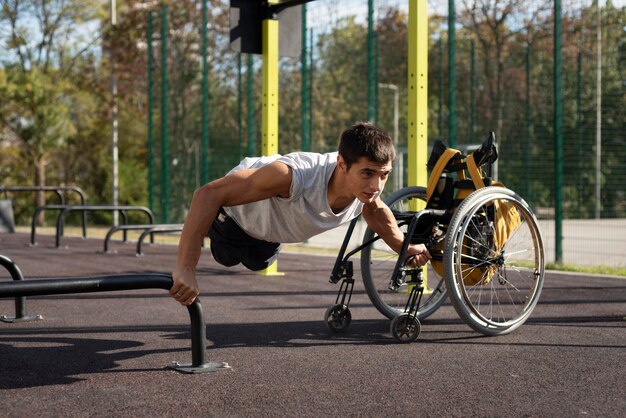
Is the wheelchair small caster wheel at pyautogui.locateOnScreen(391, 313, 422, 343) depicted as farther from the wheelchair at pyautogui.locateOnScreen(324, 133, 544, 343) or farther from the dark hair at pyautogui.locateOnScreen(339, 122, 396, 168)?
the dark hair at pyautogui.locateOnScreen(339, 122, 396, 168)

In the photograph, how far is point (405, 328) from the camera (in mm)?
4574

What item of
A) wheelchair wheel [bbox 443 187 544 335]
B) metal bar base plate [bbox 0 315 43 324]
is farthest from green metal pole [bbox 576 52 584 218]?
metal bar base plate [bbox 0 315 43 324]

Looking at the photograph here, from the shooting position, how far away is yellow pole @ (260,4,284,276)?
298 inches

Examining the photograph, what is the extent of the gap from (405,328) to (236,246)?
3.63 feet

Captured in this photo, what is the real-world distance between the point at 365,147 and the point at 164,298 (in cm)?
334

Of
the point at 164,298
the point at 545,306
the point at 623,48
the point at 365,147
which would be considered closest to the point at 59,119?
the point at 623,48

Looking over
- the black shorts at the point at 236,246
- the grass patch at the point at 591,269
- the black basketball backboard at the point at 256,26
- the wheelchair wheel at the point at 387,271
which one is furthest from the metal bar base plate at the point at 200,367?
the grass patch at the point at 591,269

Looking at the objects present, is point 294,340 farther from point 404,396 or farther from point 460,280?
point 404,396

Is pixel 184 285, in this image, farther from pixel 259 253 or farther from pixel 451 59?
pixel 451 59

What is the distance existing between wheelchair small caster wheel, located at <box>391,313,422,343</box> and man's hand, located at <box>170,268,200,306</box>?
4.90 ft

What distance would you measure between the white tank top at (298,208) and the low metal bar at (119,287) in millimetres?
524

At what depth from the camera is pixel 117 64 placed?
21391 millimetres

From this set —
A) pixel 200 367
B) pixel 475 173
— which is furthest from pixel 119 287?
pixel 475 173

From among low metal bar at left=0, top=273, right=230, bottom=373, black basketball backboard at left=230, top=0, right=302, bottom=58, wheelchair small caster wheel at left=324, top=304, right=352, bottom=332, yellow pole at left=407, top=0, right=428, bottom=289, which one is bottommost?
wheelchair small caster wheel at left=324, top=304, right=352, bottom=332
